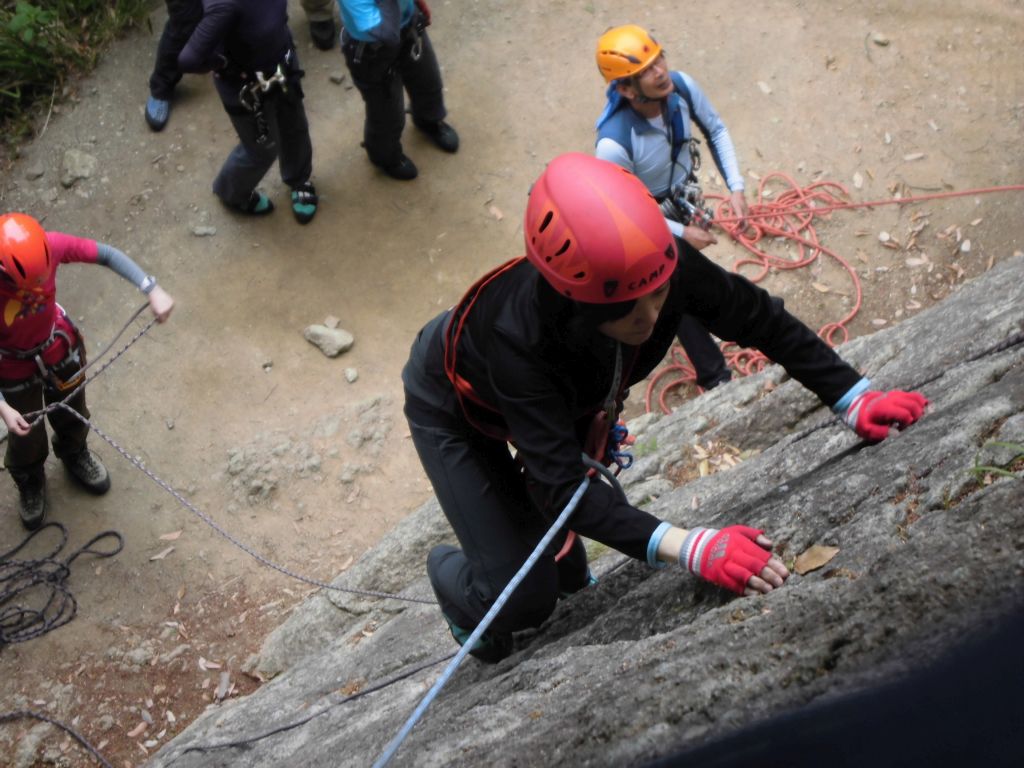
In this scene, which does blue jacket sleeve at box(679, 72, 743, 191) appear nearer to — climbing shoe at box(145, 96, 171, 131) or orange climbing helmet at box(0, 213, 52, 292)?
orange climbing helmet at box(0, 213, 52, 292)

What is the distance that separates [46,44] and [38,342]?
4461 millimetres

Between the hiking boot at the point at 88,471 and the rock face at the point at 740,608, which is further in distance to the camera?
the hiking boot at the point at 88,471

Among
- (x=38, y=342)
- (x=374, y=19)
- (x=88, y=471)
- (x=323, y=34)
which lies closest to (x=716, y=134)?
(x=374, y=19)

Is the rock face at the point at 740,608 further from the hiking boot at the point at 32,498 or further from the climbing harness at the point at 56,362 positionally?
the hiking boot at the point at 32,498

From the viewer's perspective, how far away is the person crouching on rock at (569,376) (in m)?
2.48

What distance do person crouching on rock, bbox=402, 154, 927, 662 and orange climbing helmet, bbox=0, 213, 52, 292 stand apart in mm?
2300

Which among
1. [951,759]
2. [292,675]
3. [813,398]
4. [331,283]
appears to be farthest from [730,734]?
[331,283]

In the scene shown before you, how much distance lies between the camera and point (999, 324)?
11.9 feet

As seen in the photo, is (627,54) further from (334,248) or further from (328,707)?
(334,248)

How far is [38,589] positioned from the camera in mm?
6105

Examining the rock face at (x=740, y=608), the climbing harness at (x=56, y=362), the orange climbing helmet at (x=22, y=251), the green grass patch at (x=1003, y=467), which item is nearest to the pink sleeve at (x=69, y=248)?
the orange climbing helmet at (x=22, y=251)

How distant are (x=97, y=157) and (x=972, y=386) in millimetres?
7274

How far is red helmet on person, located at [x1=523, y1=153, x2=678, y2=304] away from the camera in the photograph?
245 cm

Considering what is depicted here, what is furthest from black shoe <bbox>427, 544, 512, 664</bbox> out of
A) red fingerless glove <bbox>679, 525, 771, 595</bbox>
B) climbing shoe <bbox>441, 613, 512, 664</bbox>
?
red fingerless glove <bbox>679, 525, 771, 595</bbox>
